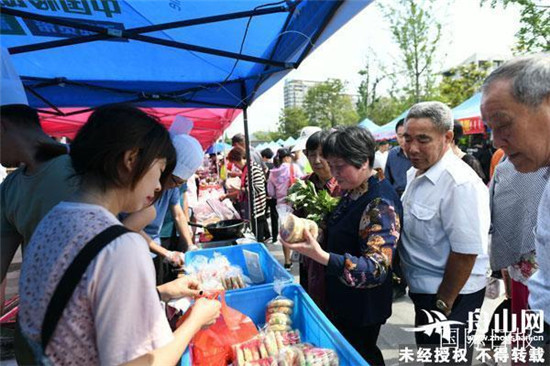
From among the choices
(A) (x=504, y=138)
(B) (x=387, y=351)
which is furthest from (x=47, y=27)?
(B) (x=387, y=351)

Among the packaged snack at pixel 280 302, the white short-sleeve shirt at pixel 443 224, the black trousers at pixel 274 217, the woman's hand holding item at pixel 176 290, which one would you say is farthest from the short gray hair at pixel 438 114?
the black trousers at pixel 274 217

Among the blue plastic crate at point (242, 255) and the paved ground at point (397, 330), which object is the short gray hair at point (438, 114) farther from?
the paved ground at point (397, 330)

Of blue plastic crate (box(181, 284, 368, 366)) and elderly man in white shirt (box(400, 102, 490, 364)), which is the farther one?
elderly man in white shirt (box(400, 102, 490, 364))

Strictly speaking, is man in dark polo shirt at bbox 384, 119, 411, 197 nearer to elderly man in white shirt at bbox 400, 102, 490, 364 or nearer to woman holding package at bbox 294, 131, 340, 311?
woman holding package at bbox 294, 131, 340, 311

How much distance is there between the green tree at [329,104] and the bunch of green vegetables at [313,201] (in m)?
39.2

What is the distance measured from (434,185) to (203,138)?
889cm

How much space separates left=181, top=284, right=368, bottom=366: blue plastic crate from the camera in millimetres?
1328

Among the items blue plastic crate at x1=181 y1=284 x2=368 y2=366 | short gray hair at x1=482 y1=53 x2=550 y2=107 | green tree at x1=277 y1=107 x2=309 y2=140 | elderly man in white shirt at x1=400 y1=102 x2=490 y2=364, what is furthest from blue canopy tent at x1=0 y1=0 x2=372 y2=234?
green tree at x1=277 y1=107 x2=309 y2=140

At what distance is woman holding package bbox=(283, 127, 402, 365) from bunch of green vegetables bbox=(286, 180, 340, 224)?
219 millimetres

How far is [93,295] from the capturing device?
0.76m

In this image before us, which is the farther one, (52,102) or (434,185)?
(52,102)

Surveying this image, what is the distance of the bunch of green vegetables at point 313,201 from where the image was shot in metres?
2.14

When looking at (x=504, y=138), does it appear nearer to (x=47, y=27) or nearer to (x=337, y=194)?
(x=337, y=194)

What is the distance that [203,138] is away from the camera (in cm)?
1002
